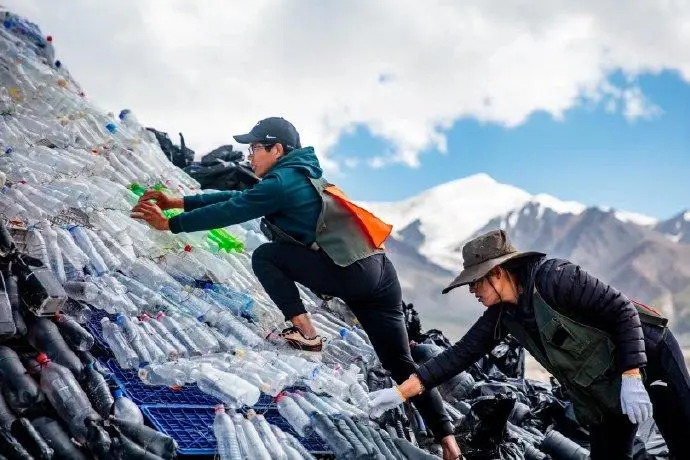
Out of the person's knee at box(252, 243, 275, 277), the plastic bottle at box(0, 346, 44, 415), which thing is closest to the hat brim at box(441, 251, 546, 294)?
the person's knee at box(252, 243, 275, 277)

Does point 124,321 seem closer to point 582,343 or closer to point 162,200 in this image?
point 162,200

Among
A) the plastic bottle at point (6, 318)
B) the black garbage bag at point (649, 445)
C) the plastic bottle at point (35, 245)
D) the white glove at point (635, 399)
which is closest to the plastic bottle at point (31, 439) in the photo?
the plastic bottle at point (6, 318)

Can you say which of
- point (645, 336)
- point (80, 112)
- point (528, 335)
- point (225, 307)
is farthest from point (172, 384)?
point (80, 112)

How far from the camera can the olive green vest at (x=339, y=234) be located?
181 inches

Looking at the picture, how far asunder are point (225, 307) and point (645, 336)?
11.7ft

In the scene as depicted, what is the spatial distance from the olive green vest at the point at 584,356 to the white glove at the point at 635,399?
0.15 metres

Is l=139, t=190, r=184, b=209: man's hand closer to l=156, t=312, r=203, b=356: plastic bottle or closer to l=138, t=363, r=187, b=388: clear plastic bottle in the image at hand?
l=156, t=312, r=203, b=356: plastic bottle

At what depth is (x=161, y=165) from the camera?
30.2ft

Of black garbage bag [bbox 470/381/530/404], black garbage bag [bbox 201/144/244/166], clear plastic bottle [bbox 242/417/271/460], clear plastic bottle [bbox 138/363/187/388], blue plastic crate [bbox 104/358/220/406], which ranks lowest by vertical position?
clear plastic bottle [bbox 242/417/271/460]

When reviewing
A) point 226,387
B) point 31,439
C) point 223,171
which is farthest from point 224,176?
point 31,439

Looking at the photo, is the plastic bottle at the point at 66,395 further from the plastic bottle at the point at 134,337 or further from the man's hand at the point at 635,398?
the man's hand at the point at 635,398

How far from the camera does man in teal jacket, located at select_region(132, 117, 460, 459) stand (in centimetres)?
458

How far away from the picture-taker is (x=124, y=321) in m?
4.88

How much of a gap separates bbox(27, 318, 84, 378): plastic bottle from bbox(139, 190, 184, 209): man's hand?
1.16m
